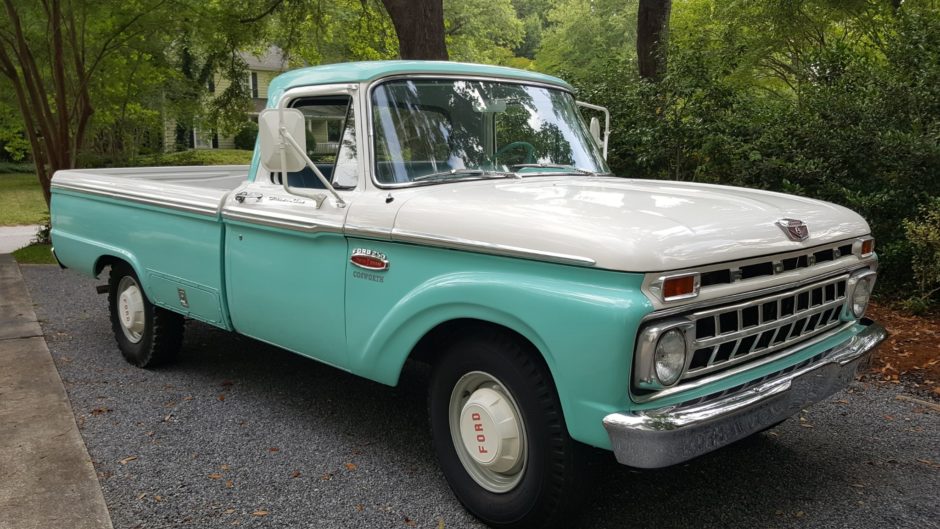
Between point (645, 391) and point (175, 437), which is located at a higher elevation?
point (645, 391)

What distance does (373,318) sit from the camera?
342 cm

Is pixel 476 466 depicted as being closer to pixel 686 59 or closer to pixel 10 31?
pixel 686 59

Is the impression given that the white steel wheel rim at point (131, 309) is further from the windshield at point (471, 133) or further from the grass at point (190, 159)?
the grass at point (190, 159)

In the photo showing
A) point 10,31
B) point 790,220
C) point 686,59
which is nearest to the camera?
point 790,220

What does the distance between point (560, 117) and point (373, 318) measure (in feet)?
5.48

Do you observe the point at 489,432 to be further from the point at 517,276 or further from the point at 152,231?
the point at 152,231

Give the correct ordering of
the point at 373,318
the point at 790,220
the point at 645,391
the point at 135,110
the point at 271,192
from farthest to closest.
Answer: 1. the point at 135,110
2. the point at 271,192
3. the point at 373,318
4. the point at 790,220
5. the point at 645,391

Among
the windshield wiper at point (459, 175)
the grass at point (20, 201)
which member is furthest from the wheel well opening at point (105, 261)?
the grass at point (20, 201)

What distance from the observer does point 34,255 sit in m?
11.2

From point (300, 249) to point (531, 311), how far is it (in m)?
1.56

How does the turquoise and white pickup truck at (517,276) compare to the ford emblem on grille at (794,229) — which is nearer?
the turquoise and white pickup truck at (517,276)

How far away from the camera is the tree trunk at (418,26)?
351 inches

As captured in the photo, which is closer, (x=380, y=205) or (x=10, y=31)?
(x=380, y=205)

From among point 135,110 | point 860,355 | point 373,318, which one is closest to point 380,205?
point 373,318
